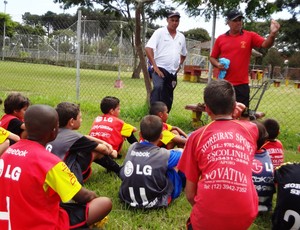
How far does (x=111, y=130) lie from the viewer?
412 cm

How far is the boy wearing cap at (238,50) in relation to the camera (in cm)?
489

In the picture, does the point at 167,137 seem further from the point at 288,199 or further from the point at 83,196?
the point at 83,196

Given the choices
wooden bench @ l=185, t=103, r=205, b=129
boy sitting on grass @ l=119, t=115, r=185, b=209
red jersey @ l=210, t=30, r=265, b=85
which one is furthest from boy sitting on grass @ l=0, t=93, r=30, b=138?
wooden bench @ l=185, t=103, r=205, b=129

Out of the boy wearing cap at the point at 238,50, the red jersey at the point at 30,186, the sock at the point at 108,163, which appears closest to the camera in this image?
the red jersey at the point at 30,186

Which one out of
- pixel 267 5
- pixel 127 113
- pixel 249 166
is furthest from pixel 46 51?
pixel 249 166

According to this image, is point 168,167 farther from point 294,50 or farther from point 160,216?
A: point 294,50

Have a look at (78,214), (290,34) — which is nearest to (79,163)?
(78,214)

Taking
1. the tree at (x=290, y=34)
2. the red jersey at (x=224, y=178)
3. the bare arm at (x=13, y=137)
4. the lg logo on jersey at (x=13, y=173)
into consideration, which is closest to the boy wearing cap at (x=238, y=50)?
the bare arm at (x=13, y=137)

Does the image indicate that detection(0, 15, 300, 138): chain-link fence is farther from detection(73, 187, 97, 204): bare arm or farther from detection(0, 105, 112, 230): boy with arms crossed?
detection(0, 105, 112, 230): boy with arms crossed

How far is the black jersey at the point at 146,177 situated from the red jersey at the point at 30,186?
3.36ft

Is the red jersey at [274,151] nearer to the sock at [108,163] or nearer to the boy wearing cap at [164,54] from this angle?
the sock at [108,163]

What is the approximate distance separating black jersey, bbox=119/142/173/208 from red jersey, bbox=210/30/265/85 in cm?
233

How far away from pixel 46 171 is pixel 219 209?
0.99m

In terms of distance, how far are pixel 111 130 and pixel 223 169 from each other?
7.29 feet
